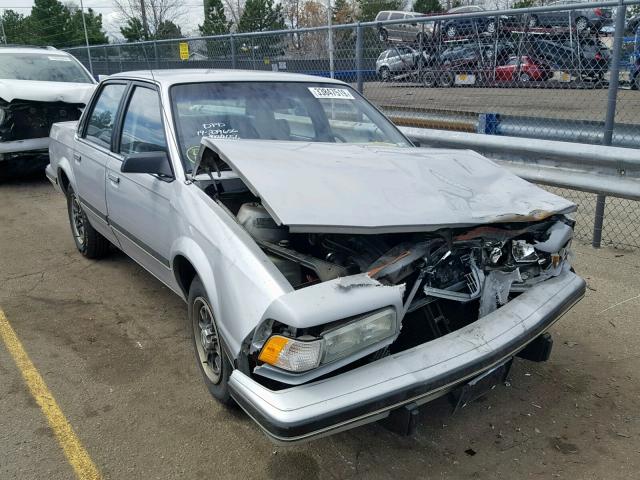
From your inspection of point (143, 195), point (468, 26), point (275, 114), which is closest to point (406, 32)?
point (468, 26)

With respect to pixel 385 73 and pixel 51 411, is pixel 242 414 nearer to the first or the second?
pixel 51 411

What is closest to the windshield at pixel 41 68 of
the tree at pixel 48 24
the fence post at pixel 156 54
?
the fence post at pixel 156 54

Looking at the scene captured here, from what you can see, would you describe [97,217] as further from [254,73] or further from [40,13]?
[40,13]

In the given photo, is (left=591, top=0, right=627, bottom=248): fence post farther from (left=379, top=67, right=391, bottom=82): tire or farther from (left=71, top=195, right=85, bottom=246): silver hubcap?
(left=71, top=195, right=85, bottom=246): silver hubcap

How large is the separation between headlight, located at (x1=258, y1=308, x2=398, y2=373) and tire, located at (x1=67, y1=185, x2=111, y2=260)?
349 centimetres

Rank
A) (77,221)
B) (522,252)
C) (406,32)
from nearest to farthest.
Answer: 1. (522,252)
2. (77,221)
3. (406,32)

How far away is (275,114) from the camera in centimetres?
395

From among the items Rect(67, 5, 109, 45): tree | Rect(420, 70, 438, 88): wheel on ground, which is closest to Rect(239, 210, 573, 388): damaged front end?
Rect(420, 70, 438, 88): wheel on ground

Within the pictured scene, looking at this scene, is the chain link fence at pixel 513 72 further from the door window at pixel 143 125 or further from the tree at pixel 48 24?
the tree at pixel 48 24

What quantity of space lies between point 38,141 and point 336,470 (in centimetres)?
764

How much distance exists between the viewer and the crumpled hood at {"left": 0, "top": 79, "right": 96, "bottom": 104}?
27.3 feet

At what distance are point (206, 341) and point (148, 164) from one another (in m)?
1.09

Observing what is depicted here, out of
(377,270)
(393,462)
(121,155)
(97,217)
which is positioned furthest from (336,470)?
(97,217)

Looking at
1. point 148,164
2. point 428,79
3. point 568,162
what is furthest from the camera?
point 428,79
